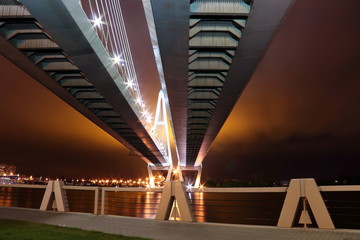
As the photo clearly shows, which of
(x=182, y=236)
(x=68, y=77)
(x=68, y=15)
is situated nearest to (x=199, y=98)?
(x=68, y=77)

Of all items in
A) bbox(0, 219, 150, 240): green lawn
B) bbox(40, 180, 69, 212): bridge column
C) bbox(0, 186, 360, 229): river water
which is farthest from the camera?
bbox(40, 180, 69, 212): bridge column

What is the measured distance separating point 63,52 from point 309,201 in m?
12.3

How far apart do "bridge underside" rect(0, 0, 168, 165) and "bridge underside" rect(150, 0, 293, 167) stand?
2.66m

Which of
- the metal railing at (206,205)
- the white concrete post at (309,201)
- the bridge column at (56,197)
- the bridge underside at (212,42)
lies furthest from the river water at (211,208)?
the bridge underside at (212,42)

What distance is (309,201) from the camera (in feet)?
21.0

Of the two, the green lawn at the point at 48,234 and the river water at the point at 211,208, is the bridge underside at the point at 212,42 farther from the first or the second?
the green lawn at the point at 48,234

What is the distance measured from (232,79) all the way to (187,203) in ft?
36.3

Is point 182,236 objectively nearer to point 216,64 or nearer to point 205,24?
point 205,24

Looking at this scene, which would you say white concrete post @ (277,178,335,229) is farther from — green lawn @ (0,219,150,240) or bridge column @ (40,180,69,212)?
bridge column @ (40,180,69,212)

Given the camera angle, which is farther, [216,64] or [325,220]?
[216,64]

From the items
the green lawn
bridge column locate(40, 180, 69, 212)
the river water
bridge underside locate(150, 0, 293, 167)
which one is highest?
bridge underside locate(150, 0, 293, 167)

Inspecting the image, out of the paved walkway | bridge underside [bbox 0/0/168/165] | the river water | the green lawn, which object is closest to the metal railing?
the river water

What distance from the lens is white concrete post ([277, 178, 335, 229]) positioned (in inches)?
247

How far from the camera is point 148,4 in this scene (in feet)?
31.0
